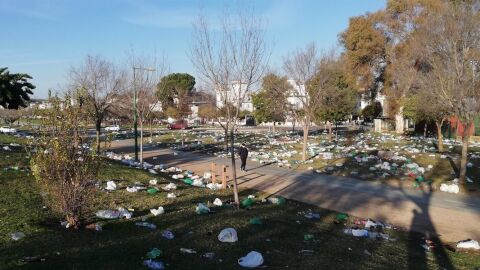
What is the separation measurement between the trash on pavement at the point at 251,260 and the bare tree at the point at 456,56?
39.8ft

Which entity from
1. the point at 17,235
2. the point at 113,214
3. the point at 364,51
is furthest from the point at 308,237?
the point at 364,51

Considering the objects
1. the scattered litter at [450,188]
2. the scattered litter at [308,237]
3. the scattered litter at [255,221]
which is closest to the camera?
the scattered litter at [308,237]

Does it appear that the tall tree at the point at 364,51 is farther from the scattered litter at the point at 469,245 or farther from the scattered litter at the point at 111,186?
the scattered litter at the point at 469,245

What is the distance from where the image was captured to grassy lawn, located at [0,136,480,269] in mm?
6516

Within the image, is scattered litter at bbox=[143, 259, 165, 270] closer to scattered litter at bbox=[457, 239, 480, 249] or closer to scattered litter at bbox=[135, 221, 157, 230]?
scattered litter at bbox=[135, 221, 157, 230]

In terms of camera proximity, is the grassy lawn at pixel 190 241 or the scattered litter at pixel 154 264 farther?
the grassy lawn at pixel 190 241

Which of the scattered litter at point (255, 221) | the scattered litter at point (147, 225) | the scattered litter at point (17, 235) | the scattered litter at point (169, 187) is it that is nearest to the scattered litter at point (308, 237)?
the scattered litter at point (255, 221)

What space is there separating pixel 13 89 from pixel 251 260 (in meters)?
13.0

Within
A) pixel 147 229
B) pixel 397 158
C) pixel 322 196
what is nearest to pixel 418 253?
pixel 147 229

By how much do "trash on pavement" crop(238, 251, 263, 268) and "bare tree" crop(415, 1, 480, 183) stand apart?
1214 cm

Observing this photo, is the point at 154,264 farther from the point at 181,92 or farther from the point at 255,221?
the point at 181,92

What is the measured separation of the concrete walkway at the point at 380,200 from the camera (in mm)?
11453

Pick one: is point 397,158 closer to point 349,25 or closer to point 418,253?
point 418,253

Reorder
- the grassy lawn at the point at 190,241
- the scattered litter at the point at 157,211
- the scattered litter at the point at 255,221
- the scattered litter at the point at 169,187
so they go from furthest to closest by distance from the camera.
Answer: the scattered litter at the point at 169,187 → the scattered litter at the point at 157,211 → the scattered litter at the point at 255,221 → the grassy lawn at the point at 190,241
